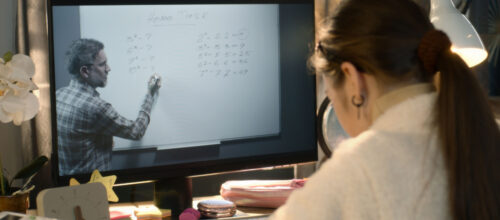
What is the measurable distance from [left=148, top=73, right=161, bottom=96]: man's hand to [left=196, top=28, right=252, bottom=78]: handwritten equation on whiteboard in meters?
0.10

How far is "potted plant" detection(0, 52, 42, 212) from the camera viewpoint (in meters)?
1.25

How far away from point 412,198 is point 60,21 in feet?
2.91

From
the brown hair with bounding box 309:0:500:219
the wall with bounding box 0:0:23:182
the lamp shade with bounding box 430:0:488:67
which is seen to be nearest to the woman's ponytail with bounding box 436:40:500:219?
the brown hair with bounding box 309:0:500:219

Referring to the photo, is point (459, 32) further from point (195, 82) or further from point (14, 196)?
point (14, 196)

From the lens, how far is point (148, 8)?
142 cm

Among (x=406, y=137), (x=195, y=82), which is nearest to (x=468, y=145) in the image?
(x=406, y=137)

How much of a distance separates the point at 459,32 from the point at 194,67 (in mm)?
615

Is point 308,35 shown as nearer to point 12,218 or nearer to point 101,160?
point 101,160

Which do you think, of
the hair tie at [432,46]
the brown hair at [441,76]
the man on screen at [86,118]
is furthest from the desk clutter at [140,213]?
the hair tie at [432,46]

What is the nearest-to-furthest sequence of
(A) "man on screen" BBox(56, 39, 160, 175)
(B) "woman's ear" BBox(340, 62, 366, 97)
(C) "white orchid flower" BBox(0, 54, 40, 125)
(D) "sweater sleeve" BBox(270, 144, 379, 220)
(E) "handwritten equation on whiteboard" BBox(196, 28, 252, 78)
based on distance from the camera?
(D) "sweater sleeve" BBox(270, 144, 379, 220) < (B) "woman's ear" BBox(340, 62, 366, 97) < (C) "white orchid flower" BBox(0, 54, 40, 125) < (A) "man on screen" BBox(56, 39, 160, 175) < (E) "handwritten equation on whiteboard" BBox(196, 28, 252, 78)

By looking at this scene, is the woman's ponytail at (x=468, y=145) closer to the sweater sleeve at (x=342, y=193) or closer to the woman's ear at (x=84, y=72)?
the sweater sleeve at (x=342, y=193)

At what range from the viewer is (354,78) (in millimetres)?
886

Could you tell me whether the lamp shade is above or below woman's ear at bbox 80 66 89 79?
above

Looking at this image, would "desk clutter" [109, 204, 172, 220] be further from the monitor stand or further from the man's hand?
the man's hand
